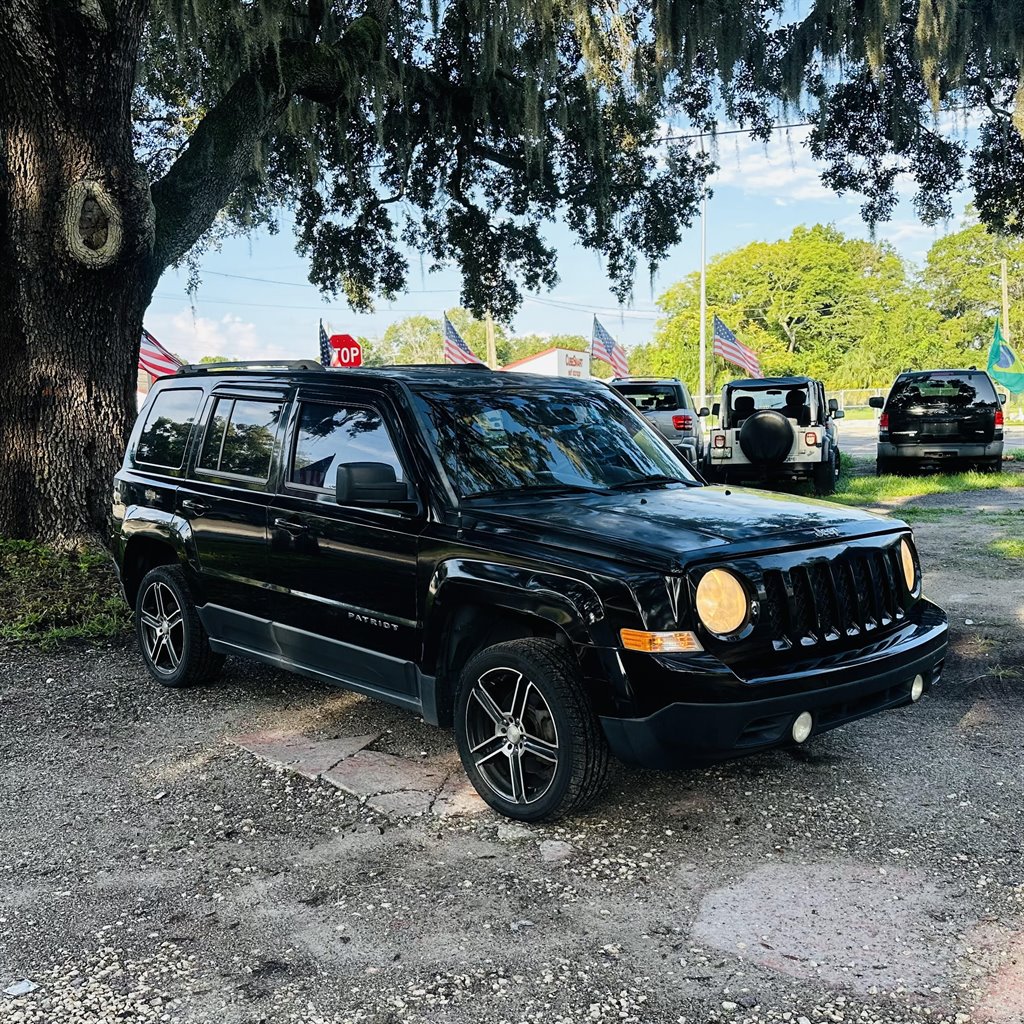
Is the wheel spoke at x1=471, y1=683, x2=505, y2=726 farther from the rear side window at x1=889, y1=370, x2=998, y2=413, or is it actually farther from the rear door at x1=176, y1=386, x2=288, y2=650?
the rear side window at x1=889, y1=370, x2=998, y2=413

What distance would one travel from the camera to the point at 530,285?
16.9 meters

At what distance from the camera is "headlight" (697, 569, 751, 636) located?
Answer: 390cm

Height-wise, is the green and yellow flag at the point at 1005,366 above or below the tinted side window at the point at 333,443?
above

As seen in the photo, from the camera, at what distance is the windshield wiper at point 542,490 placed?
4.69 meters

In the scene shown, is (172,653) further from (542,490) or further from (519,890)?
(519,890)

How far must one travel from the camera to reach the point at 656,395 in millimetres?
18828

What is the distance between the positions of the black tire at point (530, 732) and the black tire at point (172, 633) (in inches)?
89.5

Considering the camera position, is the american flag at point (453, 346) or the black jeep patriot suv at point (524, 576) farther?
the american flag at point (453, 346)

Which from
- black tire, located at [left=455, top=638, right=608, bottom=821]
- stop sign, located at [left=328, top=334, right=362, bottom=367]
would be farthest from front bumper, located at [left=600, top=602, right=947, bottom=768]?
stop sign, located at [left=328, top=334, right=362, bottom=367]

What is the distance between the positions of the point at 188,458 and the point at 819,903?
418 cm

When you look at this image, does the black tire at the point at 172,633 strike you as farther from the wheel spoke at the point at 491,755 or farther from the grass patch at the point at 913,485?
the grass patch at the point at 913,485

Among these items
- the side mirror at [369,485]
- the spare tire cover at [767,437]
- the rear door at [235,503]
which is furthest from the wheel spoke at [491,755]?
the spare tire cover at [767,437]

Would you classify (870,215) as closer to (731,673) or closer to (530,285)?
(530,285)

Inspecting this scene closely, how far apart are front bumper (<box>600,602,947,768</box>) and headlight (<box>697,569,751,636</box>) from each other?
0.23m
